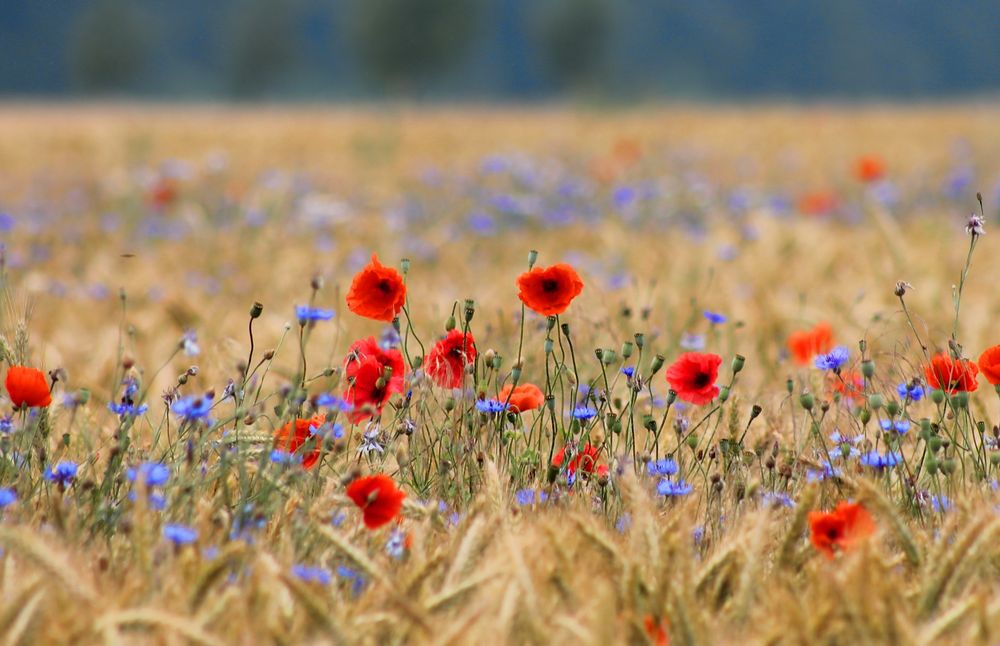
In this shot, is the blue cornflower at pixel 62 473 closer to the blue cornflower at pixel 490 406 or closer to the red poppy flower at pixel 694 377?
the blue cornflower at pixel 490 406

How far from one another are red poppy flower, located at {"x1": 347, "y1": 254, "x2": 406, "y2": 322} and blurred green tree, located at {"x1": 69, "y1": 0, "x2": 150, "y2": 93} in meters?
79.0

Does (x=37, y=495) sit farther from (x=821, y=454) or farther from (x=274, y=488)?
(x=821, y=454)

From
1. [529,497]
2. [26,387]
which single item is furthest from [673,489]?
[26,387]

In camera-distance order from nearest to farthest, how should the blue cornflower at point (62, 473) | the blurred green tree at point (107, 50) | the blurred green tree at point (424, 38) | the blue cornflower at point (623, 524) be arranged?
1. the blue cornflower at point (62, 473)
2. the blue cornflower at point (623, 524)
3. the blurred green tree at point (424, 38)
4. the blurred green tree at point (107, 50)

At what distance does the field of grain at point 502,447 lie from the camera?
4.42 feet

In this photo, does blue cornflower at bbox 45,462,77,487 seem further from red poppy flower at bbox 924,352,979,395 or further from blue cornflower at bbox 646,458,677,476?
red poppy flower at bbox 924,352,979,395

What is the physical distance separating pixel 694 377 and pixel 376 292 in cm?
60

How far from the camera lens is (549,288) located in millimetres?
1989

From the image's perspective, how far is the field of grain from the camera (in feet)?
4.42

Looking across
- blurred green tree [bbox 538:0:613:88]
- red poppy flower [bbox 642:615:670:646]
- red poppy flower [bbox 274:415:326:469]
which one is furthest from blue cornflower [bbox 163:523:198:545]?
blurred green tree [bbox 538:0:613:88]

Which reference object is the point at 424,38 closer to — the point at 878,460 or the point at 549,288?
the point at 549,288

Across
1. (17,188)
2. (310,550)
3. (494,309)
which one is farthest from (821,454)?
(17,188)

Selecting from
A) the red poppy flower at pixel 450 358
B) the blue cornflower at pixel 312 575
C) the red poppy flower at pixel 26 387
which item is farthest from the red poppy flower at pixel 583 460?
the red poppy flower at pixel 26 387

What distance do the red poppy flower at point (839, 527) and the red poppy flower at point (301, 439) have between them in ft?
2.61
